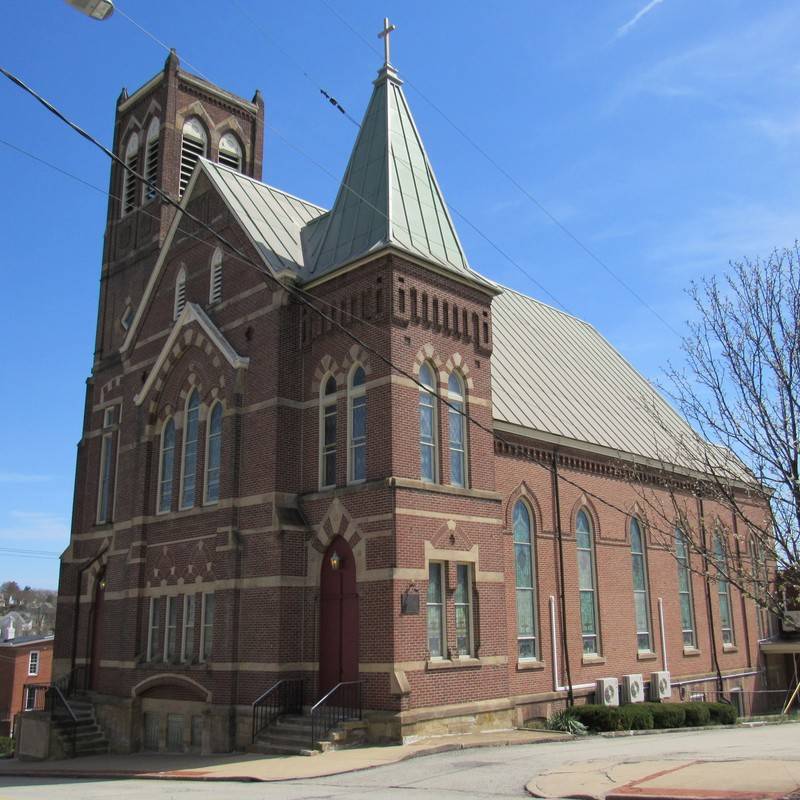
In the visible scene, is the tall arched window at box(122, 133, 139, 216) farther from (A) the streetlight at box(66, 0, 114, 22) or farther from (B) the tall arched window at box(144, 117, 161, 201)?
(A) the streetlight at box(66, 0, 114, 22)

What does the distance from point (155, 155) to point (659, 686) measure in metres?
26.1

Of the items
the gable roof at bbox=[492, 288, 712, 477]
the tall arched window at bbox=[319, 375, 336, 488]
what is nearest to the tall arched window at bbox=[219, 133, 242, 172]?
the gable roof at bbox=[492, 288, 712, 477]

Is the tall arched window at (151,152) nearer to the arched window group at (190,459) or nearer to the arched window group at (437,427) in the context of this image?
the arched window group at (190,459)

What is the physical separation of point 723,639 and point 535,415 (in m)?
12.5

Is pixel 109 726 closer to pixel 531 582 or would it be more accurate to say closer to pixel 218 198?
pixel 531 582

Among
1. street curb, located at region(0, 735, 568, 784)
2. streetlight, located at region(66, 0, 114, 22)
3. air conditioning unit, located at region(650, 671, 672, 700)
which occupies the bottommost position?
street curb, located at region(0, 735, 568, 784)

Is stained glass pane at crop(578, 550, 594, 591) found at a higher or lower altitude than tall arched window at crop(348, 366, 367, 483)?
lower

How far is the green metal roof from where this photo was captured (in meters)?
21.0

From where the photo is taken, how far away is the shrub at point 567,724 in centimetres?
2008

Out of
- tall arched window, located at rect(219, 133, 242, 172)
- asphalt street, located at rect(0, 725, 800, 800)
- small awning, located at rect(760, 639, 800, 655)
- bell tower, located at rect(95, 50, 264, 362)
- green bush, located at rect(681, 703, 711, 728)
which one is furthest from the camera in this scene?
tall arched window, located at rect(219, 133, 242, 172)

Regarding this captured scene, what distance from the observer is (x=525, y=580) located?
22.9m

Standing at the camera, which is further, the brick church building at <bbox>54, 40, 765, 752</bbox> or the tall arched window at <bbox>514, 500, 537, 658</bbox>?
the tall arched window at <bbox>514, 500, 537, 658</bbox>

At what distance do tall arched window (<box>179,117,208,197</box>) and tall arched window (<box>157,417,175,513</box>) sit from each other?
11844 millimetres

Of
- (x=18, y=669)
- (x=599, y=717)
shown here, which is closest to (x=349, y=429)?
(x=599, y=717)
